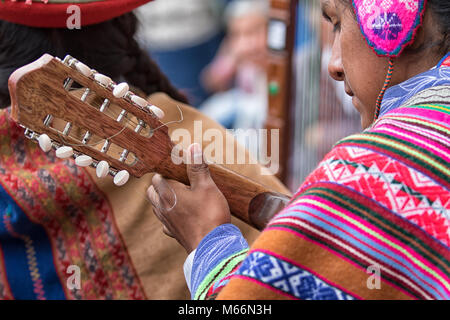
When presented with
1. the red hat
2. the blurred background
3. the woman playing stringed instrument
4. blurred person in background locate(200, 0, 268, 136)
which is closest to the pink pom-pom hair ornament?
the woman playing stringed instrument

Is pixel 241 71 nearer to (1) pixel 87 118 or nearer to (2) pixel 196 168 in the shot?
(2) pixel 196 168

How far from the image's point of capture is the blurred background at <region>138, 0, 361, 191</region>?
3.46 meters

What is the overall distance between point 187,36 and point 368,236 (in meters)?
3.73

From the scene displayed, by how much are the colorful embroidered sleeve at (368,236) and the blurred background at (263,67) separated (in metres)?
2.07

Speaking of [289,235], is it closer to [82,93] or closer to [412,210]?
[412,210]

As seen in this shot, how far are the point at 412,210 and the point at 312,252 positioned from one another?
166 millimetres

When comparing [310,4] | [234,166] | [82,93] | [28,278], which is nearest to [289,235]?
[82,93]

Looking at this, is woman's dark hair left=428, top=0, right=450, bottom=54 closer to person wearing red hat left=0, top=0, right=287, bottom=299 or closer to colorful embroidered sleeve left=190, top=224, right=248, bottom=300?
colorful embroidered sleeve left=190, top=224, right=248, bottom=300

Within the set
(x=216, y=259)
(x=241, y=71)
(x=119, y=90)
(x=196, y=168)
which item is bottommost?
(x=241, y=71)

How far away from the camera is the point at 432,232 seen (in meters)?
0.87

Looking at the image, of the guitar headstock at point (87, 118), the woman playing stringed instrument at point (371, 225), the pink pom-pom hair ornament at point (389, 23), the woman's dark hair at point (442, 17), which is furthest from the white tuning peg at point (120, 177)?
the woman's dark hair at point (442, 17)

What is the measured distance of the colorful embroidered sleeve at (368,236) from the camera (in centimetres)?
87

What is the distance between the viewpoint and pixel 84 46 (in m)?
1.48

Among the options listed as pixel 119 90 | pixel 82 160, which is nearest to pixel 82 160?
pixel 82 160
